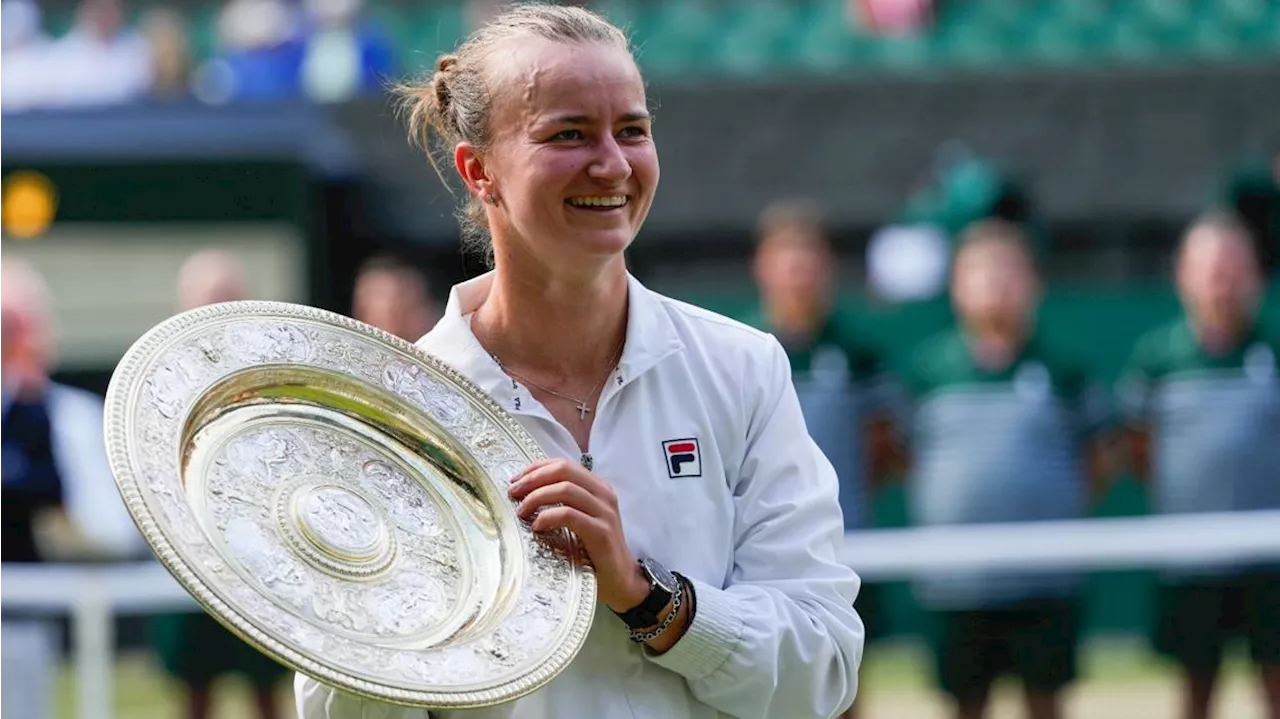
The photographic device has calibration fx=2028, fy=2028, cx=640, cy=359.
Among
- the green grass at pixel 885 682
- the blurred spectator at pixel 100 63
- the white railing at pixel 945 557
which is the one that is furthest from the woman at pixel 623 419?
the blurred spectator at pixel 100 63

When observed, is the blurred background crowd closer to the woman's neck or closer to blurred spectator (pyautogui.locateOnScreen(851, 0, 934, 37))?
blurred spectator (pyautogui.locateOnScreen(851, 0, 934, 37))

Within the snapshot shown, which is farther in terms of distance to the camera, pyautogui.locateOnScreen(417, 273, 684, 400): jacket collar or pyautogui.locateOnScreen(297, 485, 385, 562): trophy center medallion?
pyautogui.locateOnScreen(417, 273, 684, 400): jacket collar

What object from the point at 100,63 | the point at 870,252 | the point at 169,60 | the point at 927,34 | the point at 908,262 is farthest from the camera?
the point at 927,34

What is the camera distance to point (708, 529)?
254 cm

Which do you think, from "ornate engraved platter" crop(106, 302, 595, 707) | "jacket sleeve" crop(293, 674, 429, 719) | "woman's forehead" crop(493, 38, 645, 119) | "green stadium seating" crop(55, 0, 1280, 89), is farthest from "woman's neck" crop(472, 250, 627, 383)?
"green stadium seating" crop(55, 0, 1280, 89)

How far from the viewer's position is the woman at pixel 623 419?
2424 millimetres

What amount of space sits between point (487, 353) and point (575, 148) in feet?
1.05

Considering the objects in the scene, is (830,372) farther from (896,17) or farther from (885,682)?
(896,17)

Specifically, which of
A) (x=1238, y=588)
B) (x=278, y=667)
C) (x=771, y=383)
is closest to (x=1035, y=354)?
(x=1238, y=588)

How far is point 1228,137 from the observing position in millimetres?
9750

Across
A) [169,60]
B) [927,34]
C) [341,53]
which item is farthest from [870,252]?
[169,60]

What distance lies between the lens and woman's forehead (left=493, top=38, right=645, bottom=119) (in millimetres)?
2451

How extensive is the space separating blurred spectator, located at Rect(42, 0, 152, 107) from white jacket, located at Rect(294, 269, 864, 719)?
8.65 m

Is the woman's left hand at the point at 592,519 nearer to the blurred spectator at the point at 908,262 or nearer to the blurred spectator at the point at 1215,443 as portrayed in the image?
the blurred spectator at the point at 1215,443
